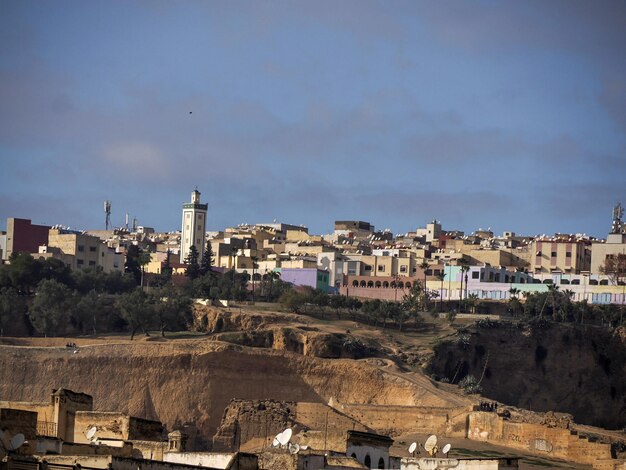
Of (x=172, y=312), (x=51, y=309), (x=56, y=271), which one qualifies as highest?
(x=56, y=271)

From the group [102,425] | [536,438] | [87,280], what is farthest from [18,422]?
[87,280]

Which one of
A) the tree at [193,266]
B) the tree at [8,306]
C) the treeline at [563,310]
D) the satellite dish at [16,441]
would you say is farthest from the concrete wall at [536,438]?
the satellite dish at [16,441]

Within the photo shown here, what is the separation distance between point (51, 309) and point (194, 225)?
96.9 feet

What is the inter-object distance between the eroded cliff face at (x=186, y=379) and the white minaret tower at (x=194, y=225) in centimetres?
3543

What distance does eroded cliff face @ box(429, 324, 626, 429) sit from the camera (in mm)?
95625

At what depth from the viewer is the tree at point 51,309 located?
93312mm

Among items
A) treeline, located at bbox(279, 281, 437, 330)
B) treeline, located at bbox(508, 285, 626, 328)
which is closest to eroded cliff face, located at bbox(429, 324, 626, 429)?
treeline, located at bbox(508, 285, 626, 328)

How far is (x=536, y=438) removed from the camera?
227ft

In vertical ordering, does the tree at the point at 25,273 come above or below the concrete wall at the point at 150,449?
above

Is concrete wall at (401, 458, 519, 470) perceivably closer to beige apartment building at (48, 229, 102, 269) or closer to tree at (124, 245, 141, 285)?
beige apartment building at (48, 229, 102, 269)

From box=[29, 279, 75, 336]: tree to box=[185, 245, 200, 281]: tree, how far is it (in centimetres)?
1639

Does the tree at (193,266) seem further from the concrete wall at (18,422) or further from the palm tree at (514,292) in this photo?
the concrete wall at (18,422)

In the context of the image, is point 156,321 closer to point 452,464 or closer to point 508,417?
point 508,417

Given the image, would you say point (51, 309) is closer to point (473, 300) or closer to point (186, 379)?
point (186, 379)
